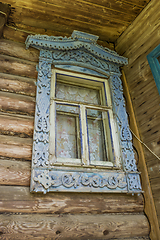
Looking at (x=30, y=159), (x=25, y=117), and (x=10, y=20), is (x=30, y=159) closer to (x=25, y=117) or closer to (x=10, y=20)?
(x=25, y=117)

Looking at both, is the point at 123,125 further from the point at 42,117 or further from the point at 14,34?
the point at 14,34

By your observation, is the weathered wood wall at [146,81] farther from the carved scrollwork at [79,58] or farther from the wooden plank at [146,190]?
the carved scrollwork at [79,58]

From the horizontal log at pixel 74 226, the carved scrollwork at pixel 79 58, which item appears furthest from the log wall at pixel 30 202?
the carved scrollwork at pixel 79 58

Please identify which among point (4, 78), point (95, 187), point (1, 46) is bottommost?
point (95, 187)

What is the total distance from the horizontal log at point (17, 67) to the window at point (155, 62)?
145 centimetres

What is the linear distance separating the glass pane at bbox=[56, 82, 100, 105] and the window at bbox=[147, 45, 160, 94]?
2.63ft

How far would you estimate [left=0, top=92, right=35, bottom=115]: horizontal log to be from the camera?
2.10 m

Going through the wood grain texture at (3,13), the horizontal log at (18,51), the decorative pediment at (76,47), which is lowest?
the horizontal log at (18,51)

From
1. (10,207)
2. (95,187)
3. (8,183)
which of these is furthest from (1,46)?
(95,187)

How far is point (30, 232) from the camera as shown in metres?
1.66

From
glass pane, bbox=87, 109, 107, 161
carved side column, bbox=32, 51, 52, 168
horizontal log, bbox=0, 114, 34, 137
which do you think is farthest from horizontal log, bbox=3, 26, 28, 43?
glass pane, bbox=87, 109, 107, 161

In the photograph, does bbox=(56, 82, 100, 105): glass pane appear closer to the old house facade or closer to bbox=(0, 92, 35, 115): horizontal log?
the old house facade

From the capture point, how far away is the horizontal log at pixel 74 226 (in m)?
1.65

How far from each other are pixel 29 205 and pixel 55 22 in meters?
2.37
